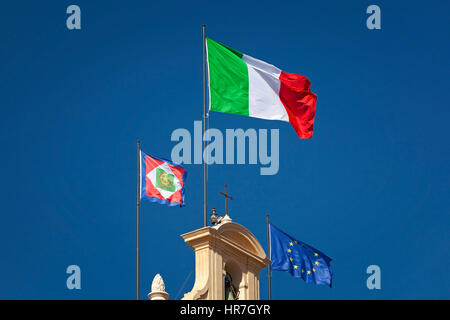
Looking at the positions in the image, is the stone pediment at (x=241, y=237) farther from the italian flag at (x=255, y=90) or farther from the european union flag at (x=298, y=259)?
the italian flag at (x=255, y=90)

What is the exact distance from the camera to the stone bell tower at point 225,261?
50.3 meters

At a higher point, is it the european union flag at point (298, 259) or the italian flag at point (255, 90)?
the italian flag at point (255, 90)

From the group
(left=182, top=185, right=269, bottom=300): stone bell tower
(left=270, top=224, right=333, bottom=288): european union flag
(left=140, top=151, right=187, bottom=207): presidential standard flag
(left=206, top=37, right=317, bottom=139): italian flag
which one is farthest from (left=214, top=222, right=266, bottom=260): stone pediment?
(left=206, top=37, right=317, bottom=139): italian flag

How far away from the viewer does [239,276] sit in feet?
173

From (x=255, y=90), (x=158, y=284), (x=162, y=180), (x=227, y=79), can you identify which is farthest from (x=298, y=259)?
(x=158, y=284)

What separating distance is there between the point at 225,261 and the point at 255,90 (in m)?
7.40

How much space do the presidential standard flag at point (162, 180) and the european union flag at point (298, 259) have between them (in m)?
4.86

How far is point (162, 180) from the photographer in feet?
180

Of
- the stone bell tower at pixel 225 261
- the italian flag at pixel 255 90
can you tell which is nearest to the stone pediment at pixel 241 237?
the stone bell tower at pixel 225 261

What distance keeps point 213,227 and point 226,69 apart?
7.17 m

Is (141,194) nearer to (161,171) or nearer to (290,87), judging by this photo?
(161,171)

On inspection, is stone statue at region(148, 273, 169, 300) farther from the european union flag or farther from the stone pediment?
the european union flag

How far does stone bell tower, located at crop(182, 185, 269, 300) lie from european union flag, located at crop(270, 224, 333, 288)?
270 cm
